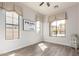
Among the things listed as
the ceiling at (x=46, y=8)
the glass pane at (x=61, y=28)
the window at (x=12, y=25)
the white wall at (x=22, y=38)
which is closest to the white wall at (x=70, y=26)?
the glass pane at (x=61, y=28)

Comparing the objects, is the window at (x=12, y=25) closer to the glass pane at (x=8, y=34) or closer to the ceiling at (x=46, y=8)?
the glass pane at (x=8, y=34)

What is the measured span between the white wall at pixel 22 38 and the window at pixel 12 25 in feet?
0.55

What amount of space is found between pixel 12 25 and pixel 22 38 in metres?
0.72

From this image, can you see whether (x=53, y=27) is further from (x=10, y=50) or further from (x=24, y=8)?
(x=10, y=50)

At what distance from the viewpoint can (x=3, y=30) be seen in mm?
2742

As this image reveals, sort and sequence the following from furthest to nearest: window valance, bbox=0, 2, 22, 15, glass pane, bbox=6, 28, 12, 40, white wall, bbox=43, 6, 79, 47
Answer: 1. white wall, bbox=43, 6, 79, 47
2. glass pane, bbox=6, 28, 12, 40
3. window valance, bbox=0, 2, 22, 15

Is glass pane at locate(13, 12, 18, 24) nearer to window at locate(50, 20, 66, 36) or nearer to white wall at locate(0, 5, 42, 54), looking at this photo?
white wall at locate(0, 5, 42, 54)

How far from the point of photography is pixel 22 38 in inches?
138

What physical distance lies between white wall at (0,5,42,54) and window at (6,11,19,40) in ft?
0.55

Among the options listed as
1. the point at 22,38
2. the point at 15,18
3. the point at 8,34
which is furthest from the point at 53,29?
the point at 8,34

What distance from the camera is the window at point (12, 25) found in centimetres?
292

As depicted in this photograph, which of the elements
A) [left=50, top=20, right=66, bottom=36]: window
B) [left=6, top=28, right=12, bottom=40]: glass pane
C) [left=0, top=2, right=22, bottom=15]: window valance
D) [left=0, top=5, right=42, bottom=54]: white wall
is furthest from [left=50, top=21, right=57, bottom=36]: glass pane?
[left=6, top=28, right=12, bottom=40]: glass pane

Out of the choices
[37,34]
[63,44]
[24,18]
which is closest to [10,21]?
[24,18]

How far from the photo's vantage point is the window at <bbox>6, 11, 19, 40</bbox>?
292cm
